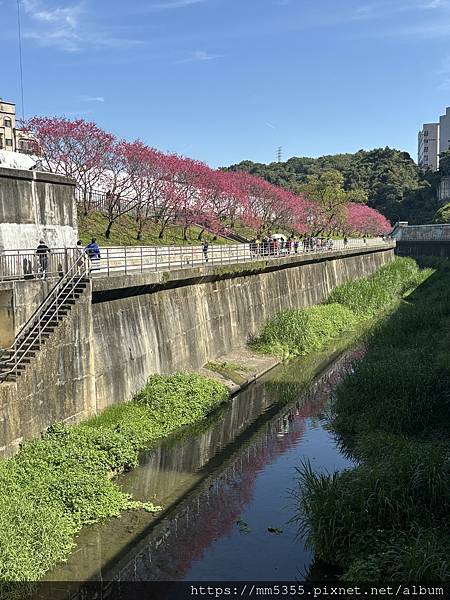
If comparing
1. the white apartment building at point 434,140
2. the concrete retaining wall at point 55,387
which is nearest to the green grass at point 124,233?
the concrete retaining wall at point 55,387

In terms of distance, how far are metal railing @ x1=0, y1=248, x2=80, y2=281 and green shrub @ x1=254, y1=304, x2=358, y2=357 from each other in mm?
14096

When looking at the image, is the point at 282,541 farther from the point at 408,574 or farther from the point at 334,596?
the point at 408,574

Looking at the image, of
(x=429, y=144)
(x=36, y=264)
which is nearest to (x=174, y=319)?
(x=36, y=264)

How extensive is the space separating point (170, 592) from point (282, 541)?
282 centimetres

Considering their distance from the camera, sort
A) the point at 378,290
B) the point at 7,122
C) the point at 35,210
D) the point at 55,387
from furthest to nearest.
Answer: the point at 7,122 → the point at 378,290 → the point at 35,210 → the point at 55,387

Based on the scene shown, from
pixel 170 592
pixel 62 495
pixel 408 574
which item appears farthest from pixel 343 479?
pixel 62 495

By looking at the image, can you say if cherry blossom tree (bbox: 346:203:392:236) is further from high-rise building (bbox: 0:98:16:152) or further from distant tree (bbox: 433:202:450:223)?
high-rise building (bbox: 0:98:16:152)

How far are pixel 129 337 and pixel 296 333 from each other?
45.3ft

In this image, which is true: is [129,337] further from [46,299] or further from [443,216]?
[443,216]

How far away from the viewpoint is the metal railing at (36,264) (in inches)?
687

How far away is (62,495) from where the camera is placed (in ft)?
45.1

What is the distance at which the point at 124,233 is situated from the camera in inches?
1650

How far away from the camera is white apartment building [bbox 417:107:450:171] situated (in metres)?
179

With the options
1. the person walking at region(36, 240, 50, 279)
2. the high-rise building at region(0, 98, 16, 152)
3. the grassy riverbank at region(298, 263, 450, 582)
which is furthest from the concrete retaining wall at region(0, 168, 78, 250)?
the high-rise building at region(0, 98, 16, 152)
